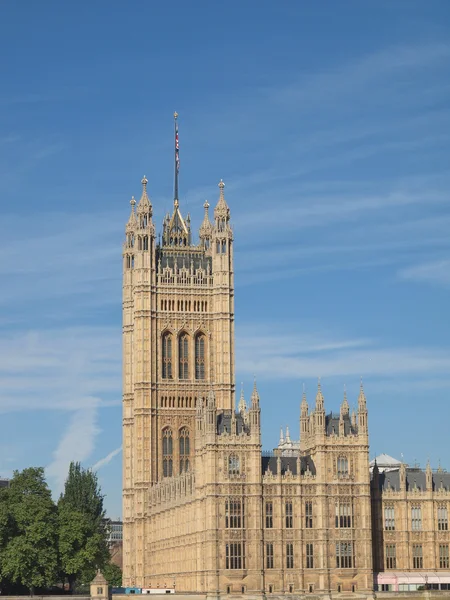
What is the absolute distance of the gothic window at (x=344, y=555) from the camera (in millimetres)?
135875

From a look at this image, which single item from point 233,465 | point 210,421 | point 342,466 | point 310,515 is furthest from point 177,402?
point 310,515

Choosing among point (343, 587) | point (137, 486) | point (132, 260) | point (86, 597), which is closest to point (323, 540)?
point (343, 587)

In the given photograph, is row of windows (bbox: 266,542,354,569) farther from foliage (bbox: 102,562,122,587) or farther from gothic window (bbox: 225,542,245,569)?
foliage (bbox: 102,562,122,587)

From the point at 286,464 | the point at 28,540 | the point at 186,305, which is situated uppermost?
the point at 186,305

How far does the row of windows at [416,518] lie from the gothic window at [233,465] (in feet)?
62.3

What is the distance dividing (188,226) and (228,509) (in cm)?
6563

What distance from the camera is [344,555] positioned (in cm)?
13600

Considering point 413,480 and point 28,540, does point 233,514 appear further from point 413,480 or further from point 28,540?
point 413,480

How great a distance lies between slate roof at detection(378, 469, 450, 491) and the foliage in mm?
36264

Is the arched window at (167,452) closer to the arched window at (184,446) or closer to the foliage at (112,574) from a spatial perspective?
the arched window at (184,446)

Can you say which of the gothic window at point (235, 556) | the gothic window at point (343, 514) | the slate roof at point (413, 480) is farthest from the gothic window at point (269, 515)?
the slate roof at point (413, 480)

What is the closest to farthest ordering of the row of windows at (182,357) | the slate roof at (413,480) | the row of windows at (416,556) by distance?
the row of windows at (416,556) → the slate roof at (413,480) → the row of windows at (182,357)

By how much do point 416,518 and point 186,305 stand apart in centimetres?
5056

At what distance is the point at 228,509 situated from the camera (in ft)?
435
